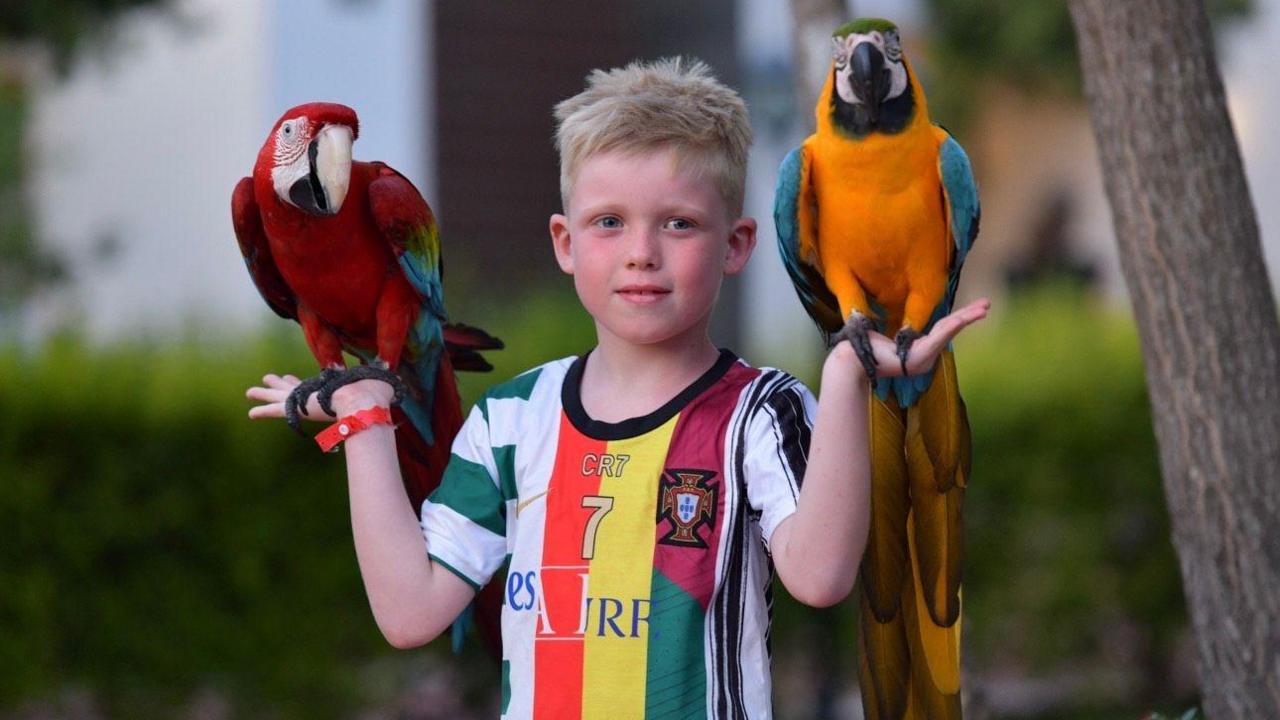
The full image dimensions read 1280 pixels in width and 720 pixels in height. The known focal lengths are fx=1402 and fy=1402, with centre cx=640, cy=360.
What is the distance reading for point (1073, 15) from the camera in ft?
8.51

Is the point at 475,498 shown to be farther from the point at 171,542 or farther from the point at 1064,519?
the point at 1064,519

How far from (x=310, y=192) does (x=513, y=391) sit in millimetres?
381

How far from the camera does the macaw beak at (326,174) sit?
6.06 feet

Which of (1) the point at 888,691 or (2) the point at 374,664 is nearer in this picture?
(1) the point at 888,691

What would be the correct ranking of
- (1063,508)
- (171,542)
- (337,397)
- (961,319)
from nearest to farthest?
(961,319)
(337,397)
(171,542)
(1063,508)

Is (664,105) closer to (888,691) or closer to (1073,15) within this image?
(888,691)

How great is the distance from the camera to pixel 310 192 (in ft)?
6.12

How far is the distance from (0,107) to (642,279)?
8468mm

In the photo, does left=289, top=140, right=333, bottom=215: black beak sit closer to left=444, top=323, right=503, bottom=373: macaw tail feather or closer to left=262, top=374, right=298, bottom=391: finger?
left=262, top=374, right=298, bottom=391: finger

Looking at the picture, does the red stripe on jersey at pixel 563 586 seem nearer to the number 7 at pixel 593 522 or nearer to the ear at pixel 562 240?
the number 7 at pixel 593 522

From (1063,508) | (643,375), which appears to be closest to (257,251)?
(643,375)

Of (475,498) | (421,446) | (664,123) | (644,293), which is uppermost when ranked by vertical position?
(664,123)

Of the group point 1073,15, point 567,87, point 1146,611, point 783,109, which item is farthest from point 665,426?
point 567,87

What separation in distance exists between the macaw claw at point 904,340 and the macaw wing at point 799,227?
156 mm
